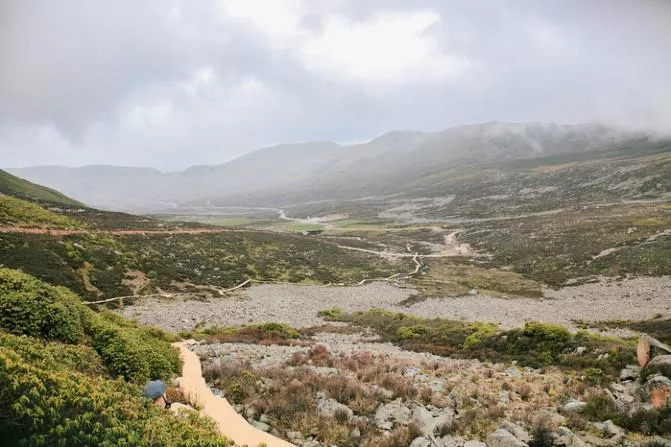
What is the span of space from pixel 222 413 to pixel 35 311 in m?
6.32

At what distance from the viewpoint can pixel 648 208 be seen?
392 ft

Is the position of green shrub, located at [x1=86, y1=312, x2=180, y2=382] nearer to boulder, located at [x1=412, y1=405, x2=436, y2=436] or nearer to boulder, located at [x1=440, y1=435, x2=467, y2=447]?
boulder, located at [x1=412, y1=405, x2=436, y2=436]

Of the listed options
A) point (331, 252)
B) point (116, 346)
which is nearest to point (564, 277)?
point (331, 252)

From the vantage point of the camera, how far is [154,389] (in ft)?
36.7

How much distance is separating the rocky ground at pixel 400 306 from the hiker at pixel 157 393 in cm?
2251

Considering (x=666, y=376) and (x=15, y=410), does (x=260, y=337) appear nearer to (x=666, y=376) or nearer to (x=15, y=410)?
(x=15, y=410)

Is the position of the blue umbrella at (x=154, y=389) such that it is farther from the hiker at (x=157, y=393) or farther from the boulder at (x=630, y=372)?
the boulder at (x=630, y=372)

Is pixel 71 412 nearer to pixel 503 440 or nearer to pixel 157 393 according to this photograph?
pixel 157 393

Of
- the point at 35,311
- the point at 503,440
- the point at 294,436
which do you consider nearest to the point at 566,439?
the point at 503,440

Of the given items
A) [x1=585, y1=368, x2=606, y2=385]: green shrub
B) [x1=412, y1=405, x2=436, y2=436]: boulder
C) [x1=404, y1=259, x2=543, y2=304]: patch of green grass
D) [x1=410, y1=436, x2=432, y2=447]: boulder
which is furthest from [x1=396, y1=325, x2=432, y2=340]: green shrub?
[x1=404, y1=259, x2=543, y2=304]: patch of green grass

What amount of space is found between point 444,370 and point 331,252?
74.3m

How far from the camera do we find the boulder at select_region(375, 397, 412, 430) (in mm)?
11328

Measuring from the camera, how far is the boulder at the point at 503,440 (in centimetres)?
948

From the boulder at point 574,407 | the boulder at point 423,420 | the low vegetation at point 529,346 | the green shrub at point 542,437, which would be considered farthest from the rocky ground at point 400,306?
the green shrub at point 542,437
